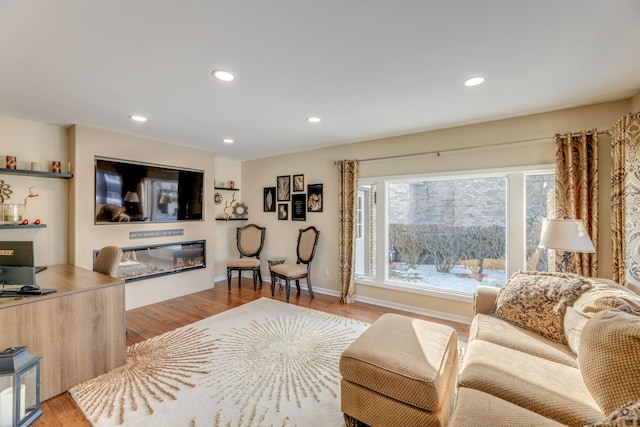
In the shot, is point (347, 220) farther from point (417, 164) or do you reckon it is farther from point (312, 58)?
point (312, 58)

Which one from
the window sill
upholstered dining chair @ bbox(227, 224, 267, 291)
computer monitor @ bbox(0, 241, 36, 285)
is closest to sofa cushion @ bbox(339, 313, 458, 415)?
the window sill

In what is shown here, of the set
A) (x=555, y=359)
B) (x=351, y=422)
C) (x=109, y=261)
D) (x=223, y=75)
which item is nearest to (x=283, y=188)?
(x=109, y=261)

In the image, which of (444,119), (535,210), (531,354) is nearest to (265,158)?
(444,119)

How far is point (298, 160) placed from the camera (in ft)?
15.7

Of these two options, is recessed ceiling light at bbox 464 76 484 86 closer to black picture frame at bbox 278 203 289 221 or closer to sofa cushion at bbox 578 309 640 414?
sofa cushion at bbox 578 309 640 414

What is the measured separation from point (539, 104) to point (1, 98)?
513 centimetres

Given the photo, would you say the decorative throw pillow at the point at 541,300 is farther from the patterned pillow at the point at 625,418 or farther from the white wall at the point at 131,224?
the white wall at the point at 131,224

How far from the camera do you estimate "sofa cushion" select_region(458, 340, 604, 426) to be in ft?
3.99

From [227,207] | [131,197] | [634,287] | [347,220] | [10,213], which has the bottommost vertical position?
[634,287]

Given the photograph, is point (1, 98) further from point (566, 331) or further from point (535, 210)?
point (535, 210)

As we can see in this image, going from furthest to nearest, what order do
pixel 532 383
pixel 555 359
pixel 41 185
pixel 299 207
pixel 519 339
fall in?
pixel 299 207 → pixel 41 185 → pixel 519 339 → pixel 555 359 → pixel 532 383

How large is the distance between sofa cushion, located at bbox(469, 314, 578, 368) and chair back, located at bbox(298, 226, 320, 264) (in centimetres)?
264

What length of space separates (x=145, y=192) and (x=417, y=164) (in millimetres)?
3853

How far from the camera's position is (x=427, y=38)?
1663mm
